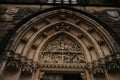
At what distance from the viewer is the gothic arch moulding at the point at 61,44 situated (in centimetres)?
570

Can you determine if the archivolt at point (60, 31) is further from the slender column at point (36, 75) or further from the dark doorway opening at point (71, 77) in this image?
the dark doorway opening at point (71, 77)

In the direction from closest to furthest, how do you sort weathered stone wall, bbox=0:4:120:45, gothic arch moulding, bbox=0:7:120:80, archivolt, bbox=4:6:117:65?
gothic arch moulding, bbox=0:7:120:80
archivolt, bbox=4:6:117:65
weathered stone wall, bbox=0:4:120:45

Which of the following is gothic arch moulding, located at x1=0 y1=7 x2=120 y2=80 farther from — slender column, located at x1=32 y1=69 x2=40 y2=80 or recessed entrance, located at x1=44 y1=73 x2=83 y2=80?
recessed entrance, located at x1=44 y1=73 x2=83 y2=80

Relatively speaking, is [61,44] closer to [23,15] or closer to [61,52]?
[61,52]

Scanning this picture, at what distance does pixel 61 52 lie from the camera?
254 inches

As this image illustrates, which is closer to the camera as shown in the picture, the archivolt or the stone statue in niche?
the archivolt

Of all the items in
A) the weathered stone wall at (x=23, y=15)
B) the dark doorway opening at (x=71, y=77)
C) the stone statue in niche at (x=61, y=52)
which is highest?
the weathered stone wall at (x=23, y=15)

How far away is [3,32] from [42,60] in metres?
1.77

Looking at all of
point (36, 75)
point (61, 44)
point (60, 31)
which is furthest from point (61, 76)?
point (60, 31)

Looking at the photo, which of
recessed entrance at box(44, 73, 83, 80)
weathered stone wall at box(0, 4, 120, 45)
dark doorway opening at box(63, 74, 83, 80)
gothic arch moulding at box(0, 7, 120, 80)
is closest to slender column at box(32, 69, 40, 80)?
gothic arch moulding at box(0, 7, 120, 80)

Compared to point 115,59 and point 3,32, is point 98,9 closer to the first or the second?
point 115,59

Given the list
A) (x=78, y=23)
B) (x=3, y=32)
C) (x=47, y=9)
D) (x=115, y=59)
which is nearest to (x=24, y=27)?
(x=3, y=32)

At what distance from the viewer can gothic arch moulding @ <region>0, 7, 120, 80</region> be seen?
5703 millimetres

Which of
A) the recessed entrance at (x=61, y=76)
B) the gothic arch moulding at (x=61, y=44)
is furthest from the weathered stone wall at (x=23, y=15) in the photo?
the recessed entrance at (x=61, y=76)
